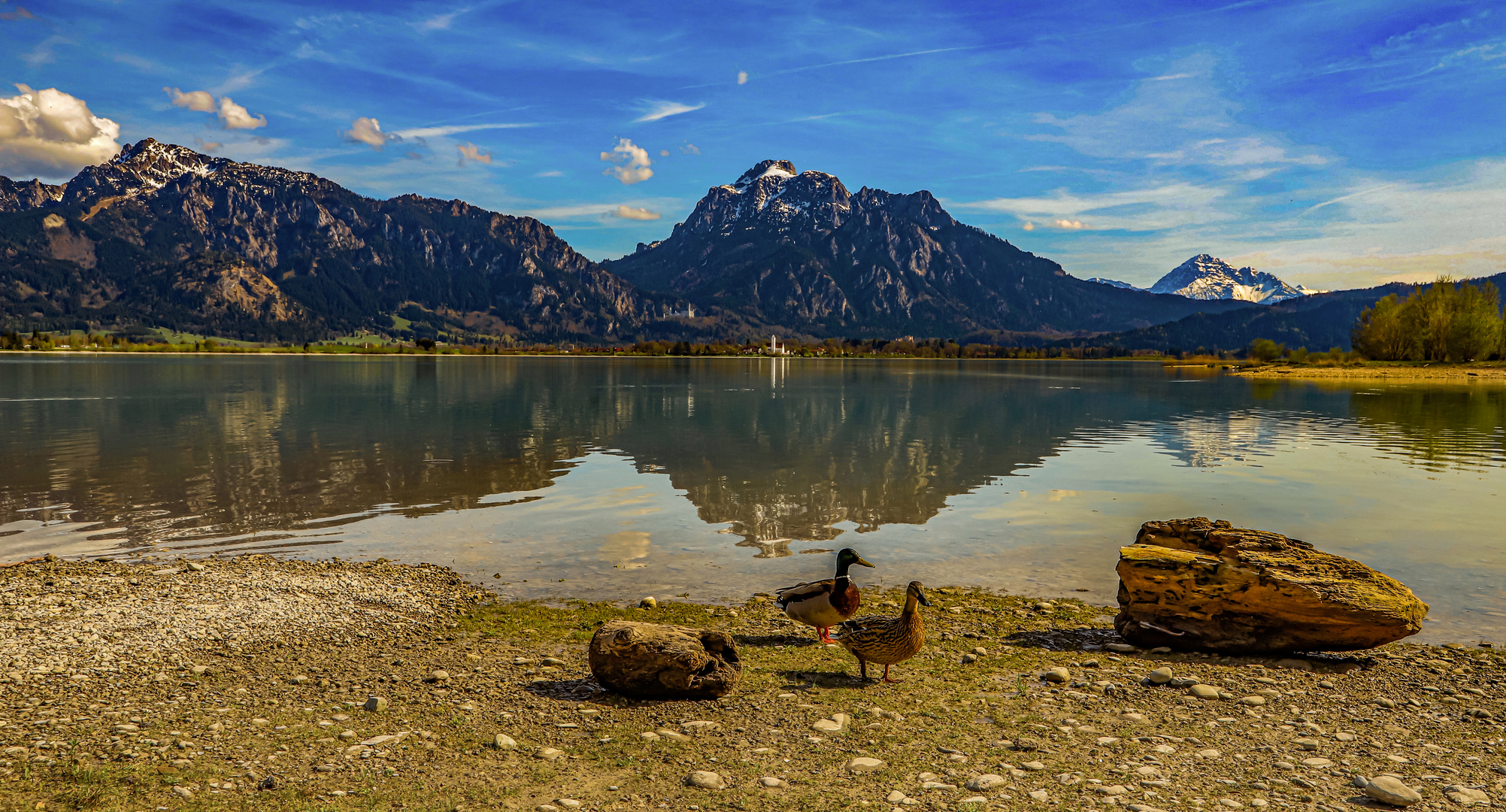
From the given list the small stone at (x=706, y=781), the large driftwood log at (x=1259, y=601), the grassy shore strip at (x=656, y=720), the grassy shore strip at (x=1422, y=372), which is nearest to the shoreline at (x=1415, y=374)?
the grassy shore strip at (x=1422, y=372)

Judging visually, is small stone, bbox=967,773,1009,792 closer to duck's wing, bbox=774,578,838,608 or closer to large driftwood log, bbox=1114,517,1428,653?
duck's wing, bbox=774,578,838,608

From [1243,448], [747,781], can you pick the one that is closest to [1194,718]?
[747,781]

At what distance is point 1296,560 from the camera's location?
14.9 meters

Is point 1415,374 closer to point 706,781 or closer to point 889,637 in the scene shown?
point 889,637

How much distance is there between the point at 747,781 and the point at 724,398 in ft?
297

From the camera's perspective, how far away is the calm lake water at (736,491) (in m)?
22.2

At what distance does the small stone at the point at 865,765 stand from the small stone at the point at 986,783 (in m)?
1.12

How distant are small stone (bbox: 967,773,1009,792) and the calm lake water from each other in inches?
403

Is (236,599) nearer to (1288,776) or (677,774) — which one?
(677,774)

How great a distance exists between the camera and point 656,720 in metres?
11.3

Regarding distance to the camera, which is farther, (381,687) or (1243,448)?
(1243,448)

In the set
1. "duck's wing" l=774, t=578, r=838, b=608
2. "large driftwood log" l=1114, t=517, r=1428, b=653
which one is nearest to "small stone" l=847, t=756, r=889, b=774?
"duck's wing" l=774, t=578, r=838, b=608

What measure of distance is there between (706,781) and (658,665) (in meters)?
2.86

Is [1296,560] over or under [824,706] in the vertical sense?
over
